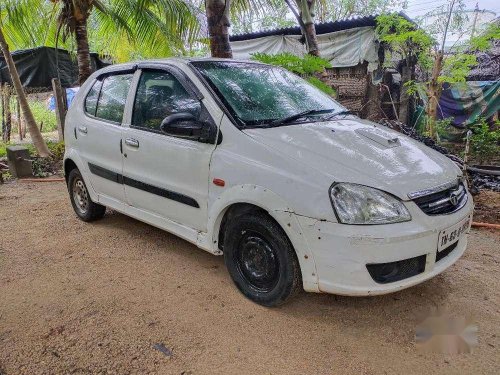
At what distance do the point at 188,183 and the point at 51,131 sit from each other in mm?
15752

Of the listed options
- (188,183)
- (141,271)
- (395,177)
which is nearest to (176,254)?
(141,271)

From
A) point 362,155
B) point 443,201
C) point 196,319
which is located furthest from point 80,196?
point 443,201

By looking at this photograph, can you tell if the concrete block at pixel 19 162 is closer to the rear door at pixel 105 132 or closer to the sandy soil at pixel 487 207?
the rear door at pixel 105 132

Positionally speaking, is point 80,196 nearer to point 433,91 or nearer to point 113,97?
point 113,97

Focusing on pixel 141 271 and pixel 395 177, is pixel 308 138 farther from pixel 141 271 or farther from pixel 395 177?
pixel 141 271

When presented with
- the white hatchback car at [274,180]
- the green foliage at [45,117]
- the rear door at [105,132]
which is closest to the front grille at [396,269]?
the white hatchback car at [274,180]

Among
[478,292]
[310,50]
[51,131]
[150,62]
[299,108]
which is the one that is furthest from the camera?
[51,131]

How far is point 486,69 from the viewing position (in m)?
10.6

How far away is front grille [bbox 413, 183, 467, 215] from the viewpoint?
7.64 ft

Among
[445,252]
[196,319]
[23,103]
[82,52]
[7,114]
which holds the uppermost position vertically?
[82,52]

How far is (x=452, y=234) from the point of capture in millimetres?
2473

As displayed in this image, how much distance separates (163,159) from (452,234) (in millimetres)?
2185

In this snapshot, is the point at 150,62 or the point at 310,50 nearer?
the point at 150,62

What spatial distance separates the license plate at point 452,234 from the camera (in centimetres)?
238
